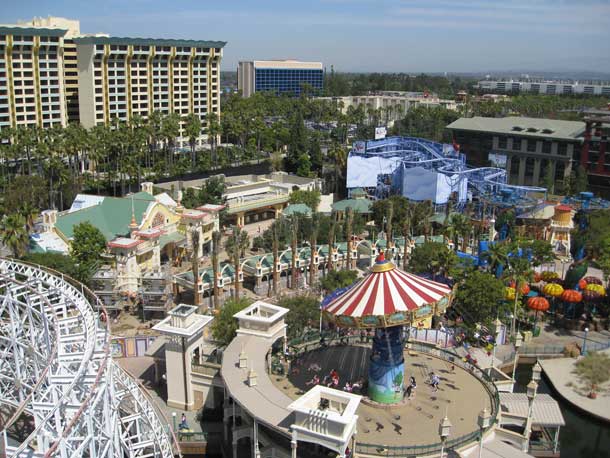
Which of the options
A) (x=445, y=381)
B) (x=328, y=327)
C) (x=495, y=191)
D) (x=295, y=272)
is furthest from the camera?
(x=495, y=191)

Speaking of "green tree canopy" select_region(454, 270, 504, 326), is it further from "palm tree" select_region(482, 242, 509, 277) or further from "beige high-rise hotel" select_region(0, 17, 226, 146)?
"beige high-rise hotel" select_region(0, 17, 226, 146)

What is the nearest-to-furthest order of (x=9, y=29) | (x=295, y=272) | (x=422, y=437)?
1. (x=422, y=437)
2. (x=295, y=272)
3. (x=9, y=29)

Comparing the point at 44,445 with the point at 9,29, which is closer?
the point at 44,445

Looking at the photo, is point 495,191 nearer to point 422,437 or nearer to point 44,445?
point 422,437

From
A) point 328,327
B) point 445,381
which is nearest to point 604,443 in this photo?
point 445,381

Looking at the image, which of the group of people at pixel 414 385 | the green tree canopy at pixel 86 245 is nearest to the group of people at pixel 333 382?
the group of people at pixel 414 385

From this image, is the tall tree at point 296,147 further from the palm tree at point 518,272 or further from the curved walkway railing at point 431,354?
the curved walkway railing at point 431,354

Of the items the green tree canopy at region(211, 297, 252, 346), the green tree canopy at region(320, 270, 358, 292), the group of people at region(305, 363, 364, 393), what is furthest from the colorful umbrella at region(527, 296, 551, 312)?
the green tree canopy at region(211, 297, 252, 346)

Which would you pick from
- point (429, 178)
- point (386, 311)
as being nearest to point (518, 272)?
point (386, 311)
